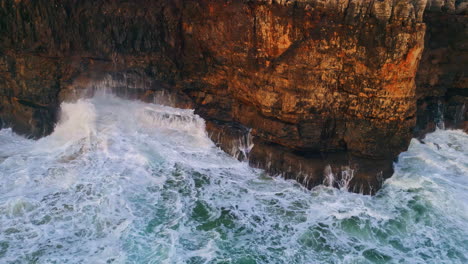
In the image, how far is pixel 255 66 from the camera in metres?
14.2

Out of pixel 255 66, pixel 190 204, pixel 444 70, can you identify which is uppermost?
pixel 444 70

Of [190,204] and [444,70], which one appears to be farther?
[444,70]

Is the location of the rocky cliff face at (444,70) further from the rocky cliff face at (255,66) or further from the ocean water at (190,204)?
the ocean water at (190,204)

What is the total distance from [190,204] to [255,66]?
16.9 feet

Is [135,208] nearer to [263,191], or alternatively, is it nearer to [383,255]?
[263,191]

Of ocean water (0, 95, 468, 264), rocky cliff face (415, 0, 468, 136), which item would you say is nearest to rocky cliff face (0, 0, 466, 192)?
rocky cliff face (415, 0, 468, 136)

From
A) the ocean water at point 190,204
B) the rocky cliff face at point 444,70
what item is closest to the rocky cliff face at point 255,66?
the rocky cliff face at point 444,70

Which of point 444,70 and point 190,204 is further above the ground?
point 444,70

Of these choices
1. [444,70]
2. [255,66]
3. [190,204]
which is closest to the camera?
[190,204]

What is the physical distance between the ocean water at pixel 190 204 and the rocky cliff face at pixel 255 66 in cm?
102

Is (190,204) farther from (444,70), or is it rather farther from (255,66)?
(444,70)

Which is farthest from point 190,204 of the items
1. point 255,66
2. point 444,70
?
point 444,70

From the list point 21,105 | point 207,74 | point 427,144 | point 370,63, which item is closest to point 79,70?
point 21,105

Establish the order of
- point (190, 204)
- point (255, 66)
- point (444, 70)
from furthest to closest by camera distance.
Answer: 1. point (444, 70)
2. point (255, 66)
3. point (190, 204)
